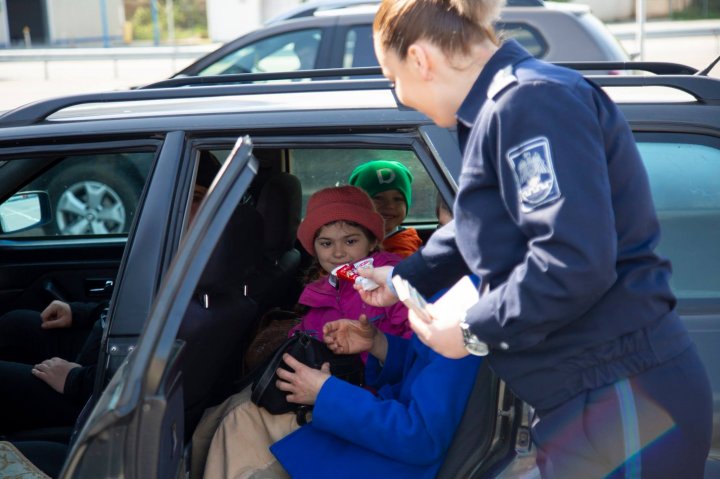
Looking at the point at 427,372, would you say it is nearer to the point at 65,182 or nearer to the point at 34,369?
the point at 34,369

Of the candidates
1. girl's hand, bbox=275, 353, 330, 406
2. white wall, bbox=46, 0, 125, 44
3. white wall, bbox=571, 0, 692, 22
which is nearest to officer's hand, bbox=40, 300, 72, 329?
girl's hand, bbox=275, 353, 330, 406

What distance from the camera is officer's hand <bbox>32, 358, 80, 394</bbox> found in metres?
2.79

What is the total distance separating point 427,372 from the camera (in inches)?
78.4

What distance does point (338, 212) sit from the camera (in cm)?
287

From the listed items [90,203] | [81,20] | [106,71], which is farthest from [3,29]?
[90,203]

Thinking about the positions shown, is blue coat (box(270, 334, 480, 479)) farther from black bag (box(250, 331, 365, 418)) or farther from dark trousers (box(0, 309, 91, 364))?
dark trousers (box(0, 309, 91, 364))

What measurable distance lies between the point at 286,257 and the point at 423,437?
64.4 inches

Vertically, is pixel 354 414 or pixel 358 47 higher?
pixel 358 47

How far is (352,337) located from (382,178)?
1.44m

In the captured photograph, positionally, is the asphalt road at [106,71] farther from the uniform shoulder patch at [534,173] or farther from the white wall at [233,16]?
the uniform shoulder patch at [534,173]

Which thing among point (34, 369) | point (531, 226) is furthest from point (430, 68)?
point (34, 369)

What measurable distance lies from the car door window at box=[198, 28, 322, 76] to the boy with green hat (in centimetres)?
348

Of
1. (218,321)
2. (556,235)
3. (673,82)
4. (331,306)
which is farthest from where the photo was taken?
(331,306)

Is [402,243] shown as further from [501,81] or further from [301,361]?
[501,81]
